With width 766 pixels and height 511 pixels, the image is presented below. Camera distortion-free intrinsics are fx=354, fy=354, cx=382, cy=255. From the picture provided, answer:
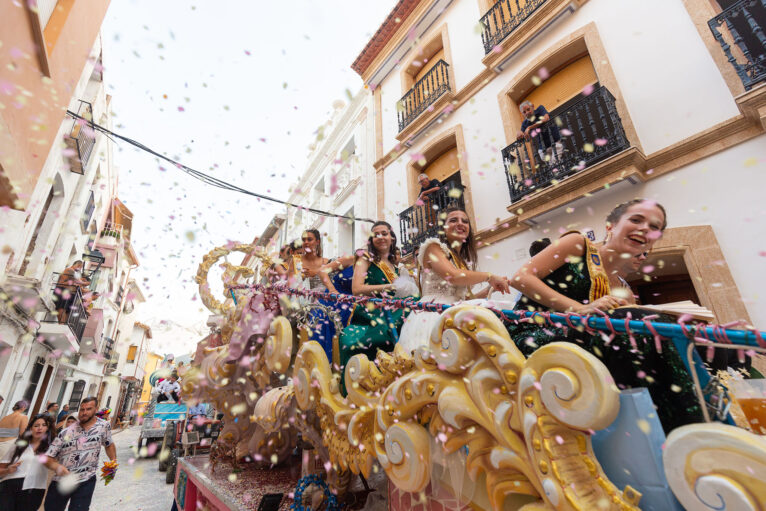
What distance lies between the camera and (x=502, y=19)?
7430 millimetres

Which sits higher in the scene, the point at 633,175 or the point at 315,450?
the point at 633,175

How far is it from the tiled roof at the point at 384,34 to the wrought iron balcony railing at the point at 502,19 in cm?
299

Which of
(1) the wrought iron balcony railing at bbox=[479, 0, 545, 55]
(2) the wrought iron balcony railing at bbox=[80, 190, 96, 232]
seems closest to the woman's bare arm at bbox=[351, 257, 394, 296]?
(1) the wrought iron balcony railing at bbox=[479, 0, 545, 55]

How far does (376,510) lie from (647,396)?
1660mm

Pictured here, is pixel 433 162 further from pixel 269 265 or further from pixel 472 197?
pixel 269 265

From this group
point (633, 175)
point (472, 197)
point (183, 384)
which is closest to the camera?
point (183, 384)

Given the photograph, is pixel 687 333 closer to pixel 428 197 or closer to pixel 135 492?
pixel 428 197

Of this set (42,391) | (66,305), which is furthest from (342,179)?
(42,391)

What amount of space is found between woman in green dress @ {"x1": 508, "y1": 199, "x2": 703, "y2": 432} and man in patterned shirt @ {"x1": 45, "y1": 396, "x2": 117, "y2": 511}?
578 cm

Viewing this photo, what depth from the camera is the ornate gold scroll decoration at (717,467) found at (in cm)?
69

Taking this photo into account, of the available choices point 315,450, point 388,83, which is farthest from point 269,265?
point 388,83

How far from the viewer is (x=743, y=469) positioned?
0.70 meters

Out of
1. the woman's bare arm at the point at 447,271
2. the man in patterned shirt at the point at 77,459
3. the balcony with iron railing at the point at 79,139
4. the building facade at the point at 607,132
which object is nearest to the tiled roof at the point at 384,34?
the building facade at the point at 607,132

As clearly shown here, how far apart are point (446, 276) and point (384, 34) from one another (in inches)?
431
